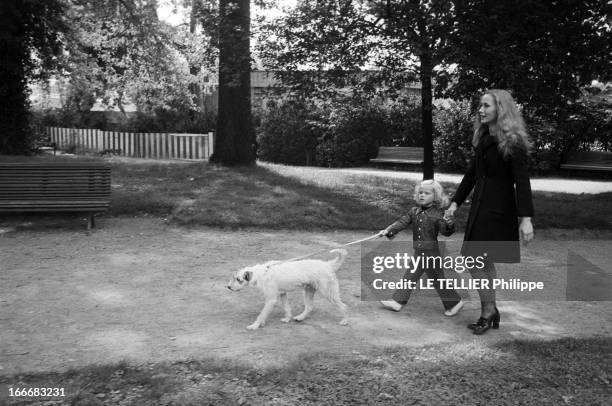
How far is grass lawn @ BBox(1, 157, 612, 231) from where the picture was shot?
32.6ft

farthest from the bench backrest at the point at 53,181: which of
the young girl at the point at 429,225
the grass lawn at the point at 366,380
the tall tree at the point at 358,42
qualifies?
the grass lawn at the point at 366,380

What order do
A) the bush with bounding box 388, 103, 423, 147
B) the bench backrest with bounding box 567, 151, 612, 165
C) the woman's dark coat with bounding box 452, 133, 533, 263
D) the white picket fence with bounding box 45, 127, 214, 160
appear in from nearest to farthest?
the woman's dark coat with bounding box 452, 133, 533, 263
the bench backrest with bounding box 567, 151, 612, 165
the bush with bounding box 388, 103, 423, 147
the white picket fence with bounding box 45, 127, 214, 160

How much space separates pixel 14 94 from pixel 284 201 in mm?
12542

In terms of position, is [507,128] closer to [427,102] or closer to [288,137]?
[427,102]

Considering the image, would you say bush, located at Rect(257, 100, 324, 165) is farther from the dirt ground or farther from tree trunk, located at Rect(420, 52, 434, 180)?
the dirt ground

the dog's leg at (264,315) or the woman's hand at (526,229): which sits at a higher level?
the woman's hand at (526,229)

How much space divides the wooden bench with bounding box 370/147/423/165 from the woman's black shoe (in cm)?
1462

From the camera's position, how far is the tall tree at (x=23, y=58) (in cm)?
1766

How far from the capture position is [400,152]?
20688 millimetres

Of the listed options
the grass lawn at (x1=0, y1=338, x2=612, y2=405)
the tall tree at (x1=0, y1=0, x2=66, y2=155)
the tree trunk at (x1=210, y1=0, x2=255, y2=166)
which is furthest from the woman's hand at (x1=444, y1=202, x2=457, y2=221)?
the tall tree at (x1=0, y1=0, x2=66, y2=155)

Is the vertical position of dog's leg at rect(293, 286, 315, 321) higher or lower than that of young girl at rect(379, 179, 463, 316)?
lower

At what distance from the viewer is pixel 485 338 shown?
4.91 metres

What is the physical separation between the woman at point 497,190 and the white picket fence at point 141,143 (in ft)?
60.1

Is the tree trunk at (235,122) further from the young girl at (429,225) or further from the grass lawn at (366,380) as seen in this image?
the grass lawn at (366,380)
